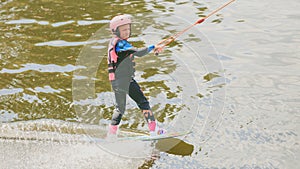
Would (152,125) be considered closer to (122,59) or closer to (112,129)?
(112,129)

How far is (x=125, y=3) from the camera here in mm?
14766

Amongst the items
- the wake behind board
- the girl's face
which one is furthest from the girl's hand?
the wake behind board

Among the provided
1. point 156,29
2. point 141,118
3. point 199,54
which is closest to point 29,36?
point 156,29

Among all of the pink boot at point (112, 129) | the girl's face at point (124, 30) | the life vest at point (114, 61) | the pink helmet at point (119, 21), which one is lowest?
the pink boot at point (112, 129)

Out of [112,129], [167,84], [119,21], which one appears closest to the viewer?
[119,21]

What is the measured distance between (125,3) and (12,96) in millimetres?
6856

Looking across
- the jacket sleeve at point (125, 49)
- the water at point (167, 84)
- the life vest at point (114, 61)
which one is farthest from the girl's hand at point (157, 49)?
the water at point (167, 84)

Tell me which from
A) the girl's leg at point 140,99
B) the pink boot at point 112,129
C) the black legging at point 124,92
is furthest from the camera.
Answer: the pink boot at point 112,129

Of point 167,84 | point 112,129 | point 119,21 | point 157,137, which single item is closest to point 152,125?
point 157,137

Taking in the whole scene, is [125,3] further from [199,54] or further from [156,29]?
[199,54]

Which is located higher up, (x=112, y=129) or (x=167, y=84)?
(x=112, y=129)

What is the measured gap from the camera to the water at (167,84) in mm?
6879

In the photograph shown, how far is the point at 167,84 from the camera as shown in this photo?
933 centimetres

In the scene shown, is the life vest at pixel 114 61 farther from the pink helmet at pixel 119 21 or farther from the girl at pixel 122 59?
the pink helmet at pixel 119 21
